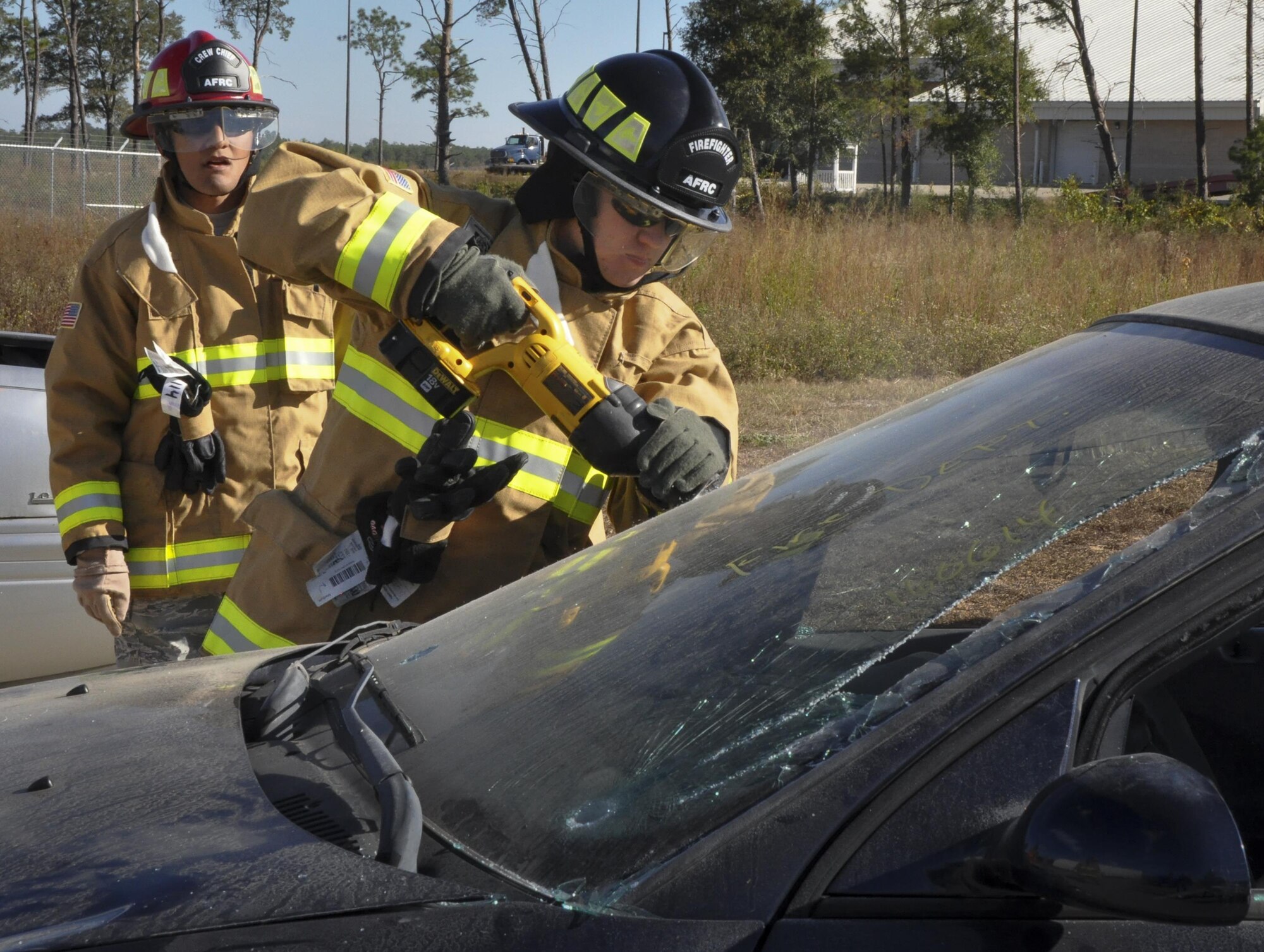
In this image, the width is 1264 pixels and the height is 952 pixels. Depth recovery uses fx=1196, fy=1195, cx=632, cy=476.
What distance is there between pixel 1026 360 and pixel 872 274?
9093 mm

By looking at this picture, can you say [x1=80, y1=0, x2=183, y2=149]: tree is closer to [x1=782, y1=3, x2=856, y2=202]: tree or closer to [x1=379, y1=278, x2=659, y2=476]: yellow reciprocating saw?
[x1=782, y1=3, x2=856, y2=202]: tree

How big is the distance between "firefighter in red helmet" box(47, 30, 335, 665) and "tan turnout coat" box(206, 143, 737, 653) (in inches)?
21.9

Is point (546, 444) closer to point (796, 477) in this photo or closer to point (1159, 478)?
point (796, 477)

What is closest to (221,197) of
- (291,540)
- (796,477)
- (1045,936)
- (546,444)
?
(291,540)

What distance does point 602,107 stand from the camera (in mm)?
2299

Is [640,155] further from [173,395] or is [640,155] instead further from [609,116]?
[173,395]

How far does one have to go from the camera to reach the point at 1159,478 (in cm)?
131

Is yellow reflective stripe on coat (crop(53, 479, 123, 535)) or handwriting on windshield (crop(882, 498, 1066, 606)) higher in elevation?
handwriting on windshield (crop(882, 498, 1066, 606))

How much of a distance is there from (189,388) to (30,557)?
1.33 meters

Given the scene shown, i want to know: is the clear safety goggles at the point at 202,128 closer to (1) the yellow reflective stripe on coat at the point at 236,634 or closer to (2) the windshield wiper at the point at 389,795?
(1) the yellow reflective stripe on coat at the point at 236,634

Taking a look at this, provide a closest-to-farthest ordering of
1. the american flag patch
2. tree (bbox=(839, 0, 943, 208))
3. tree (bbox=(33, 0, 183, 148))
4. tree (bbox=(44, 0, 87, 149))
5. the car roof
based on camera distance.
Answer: the car roof → the american flag patch → tree (bbox=(839, 0, 943, 208)) → tree (bbox=(44, 0, 87, 149)) → tree (bbox=(33, 0, 183, 148))

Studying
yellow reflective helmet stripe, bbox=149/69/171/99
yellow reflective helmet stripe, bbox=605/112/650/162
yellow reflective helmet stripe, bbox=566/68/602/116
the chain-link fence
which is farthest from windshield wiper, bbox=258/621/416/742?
the chain-link fence

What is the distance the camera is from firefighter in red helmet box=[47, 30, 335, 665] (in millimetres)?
2979

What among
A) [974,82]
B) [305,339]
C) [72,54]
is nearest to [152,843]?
[305,339]
